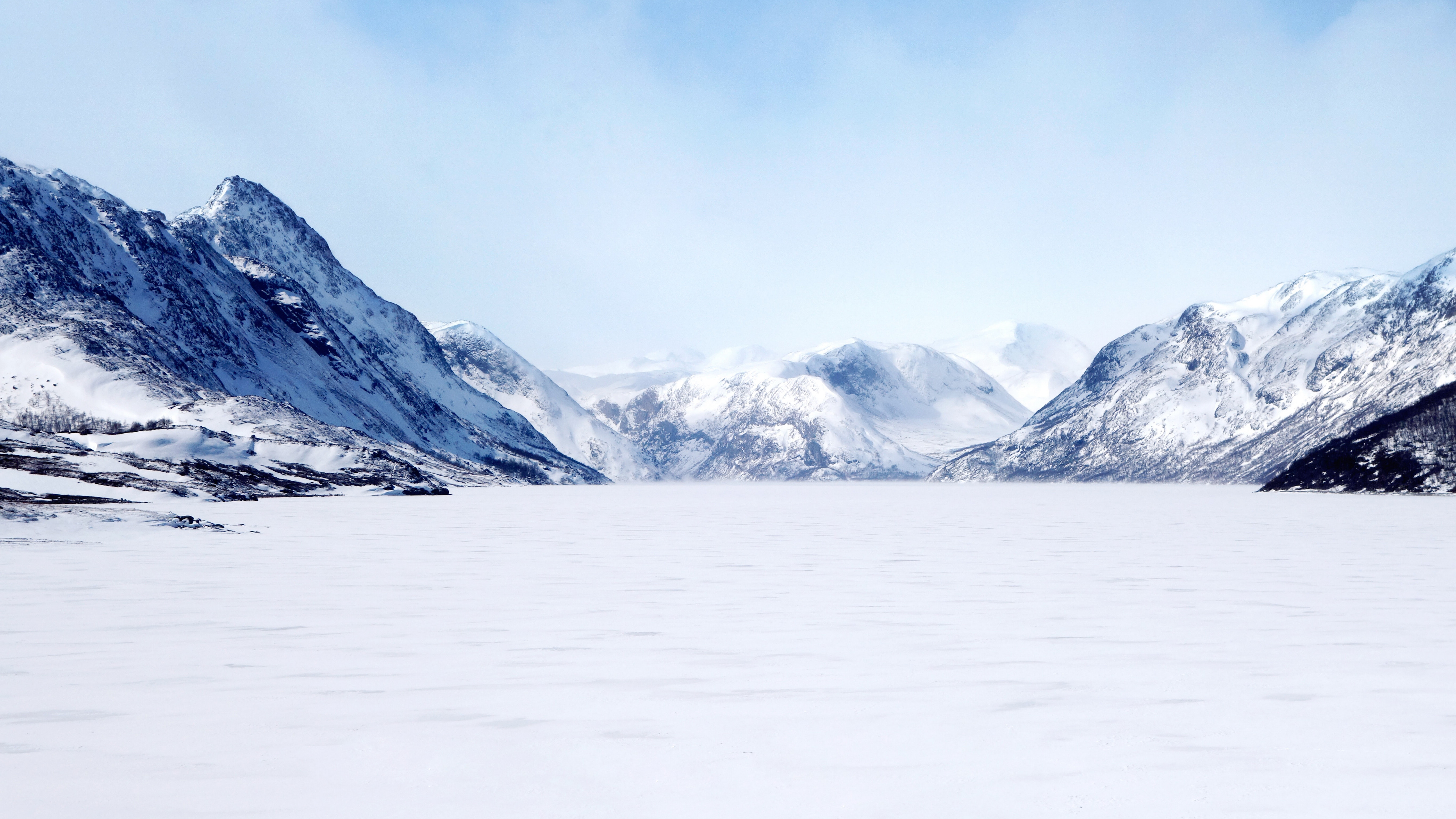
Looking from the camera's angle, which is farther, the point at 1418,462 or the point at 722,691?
the point at 1418,462

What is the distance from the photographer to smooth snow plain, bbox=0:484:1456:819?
37.3 ft

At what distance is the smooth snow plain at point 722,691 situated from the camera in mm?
11383

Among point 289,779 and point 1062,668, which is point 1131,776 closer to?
point 1062,668

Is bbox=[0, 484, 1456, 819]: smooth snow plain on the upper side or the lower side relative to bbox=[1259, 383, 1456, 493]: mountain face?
lower

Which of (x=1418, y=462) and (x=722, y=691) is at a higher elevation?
(x=1418, y=462)

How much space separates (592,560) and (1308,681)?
31635 mm

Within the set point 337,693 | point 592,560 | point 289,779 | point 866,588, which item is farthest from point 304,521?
point 289,779

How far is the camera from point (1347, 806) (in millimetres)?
10844

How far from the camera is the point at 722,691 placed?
650 inches

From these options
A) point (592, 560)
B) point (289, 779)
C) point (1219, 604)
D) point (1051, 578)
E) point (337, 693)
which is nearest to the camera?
point (289, 779)

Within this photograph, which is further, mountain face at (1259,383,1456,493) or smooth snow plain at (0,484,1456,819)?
mountain face at (1259,383,1456,493)

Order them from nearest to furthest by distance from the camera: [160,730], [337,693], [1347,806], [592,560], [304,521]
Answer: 1. [1347,806]
2. [160,730]
3. [337,693]
4. [592,560]
5. [304,521]

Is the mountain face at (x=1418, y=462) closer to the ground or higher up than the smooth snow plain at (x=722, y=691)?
higher up

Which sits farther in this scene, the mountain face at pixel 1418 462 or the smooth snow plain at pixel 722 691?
the mountain face at pixel 1418 462
